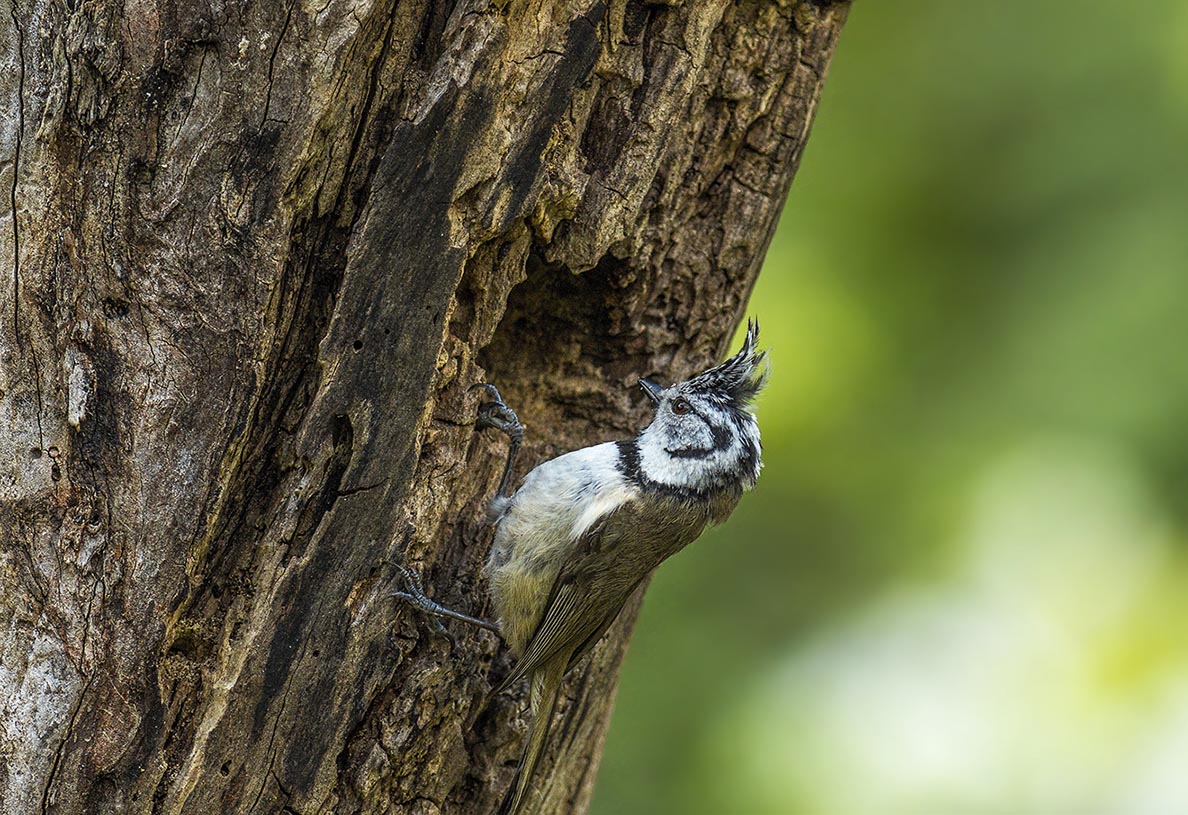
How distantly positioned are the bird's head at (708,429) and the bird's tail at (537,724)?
0.67 metres

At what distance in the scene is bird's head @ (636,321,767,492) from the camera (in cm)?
333

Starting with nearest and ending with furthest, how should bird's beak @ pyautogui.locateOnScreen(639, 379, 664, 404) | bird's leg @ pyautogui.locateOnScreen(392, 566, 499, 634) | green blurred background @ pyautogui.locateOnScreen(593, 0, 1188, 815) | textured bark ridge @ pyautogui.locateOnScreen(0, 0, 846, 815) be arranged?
textured bark ridge @ pyautogui.locateOnScreen(0, 0, 846, 815) < bird's leg @ pyautogui.locateOnScreen(392, 566, 499, 634) < bird's beak @ pyautogui.locateOnScreen(639, 379, 664, 404) < green blurred background @ pyautogui.locateOnScreen(593, 0, 1188, 815)

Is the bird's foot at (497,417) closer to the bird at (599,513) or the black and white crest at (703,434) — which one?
the bird at (599,513)

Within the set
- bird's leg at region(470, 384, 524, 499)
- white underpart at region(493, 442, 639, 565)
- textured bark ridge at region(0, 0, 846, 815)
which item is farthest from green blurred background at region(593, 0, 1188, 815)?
textured bark ridge at region(0, 0, 846, 815)

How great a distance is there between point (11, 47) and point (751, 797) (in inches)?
158

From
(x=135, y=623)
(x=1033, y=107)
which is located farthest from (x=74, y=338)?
(x=1033, y=107)

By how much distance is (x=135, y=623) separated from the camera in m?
2.48

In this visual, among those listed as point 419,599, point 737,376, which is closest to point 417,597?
point 419,599

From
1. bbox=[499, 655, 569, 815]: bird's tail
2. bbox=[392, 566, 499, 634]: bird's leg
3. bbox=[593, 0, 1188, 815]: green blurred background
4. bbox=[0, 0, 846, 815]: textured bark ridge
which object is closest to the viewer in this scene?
bbox=[0, 0, 846, 815]: textured bark ridge

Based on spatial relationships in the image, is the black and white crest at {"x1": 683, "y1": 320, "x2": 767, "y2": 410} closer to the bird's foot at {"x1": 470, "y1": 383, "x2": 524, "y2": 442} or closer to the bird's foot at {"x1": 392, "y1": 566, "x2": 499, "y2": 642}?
the bird's foot at {"x1": 470, "y1": 383, "x2": 524, "y2": 442}

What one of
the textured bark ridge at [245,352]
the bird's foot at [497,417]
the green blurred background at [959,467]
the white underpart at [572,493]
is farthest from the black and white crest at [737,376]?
the green blurred background at [959,467]

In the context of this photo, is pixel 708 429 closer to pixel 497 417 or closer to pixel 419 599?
pixel 497 417

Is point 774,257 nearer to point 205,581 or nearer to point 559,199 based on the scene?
point 559,199

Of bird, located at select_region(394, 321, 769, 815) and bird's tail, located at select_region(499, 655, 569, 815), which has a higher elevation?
bird, located at select_region(394, 321, 769, 815)
